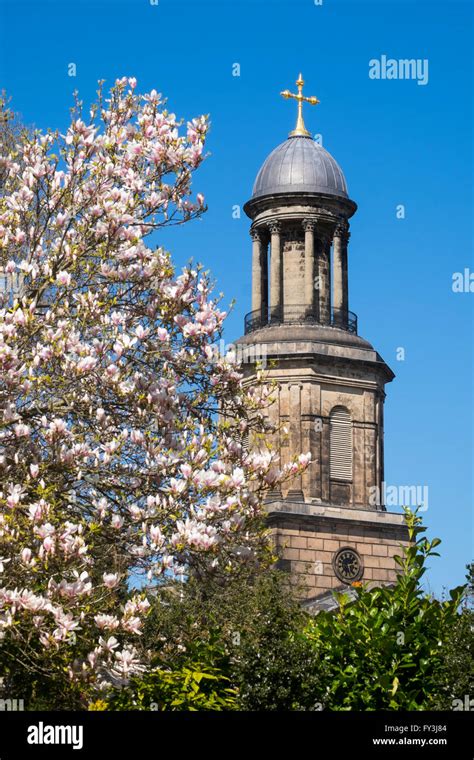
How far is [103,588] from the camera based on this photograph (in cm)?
2069

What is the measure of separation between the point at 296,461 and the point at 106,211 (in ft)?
14.3

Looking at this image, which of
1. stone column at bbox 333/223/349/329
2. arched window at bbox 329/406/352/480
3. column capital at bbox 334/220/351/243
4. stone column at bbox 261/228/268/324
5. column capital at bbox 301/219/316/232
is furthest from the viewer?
stone column at bbox 261/228/268/324

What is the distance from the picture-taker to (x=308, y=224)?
76938 mm

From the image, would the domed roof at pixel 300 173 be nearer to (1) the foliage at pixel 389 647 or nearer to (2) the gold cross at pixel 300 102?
(2) the gold cross at pixel 300 102

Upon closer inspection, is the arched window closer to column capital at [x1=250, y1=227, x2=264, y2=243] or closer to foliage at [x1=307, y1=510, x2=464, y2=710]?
column capital at [x1=250, y1=227, x2=264, y2=243]

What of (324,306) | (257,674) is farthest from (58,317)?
(324,306)

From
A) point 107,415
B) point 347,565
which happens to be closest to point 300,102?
point 347,565

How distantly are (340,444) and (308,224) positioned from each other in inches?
449

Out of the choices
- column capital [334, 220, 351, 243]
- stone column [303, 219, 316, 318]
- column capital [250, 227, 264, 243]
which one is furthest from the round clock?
column capital [250, 227, 264, 243]

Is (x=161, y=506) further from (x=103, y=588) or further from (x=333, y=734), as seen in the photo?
(x=333, y=734)

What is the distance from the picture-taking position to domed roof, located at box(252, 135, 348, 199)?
7762 centimetres

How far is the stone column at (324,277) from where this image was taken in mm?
77688

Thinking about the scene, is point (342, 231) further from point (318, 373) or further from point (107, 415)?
point (107, 415)

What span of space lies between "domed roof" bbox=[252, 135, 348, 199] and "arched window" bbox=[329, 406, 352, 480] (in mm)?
11643
